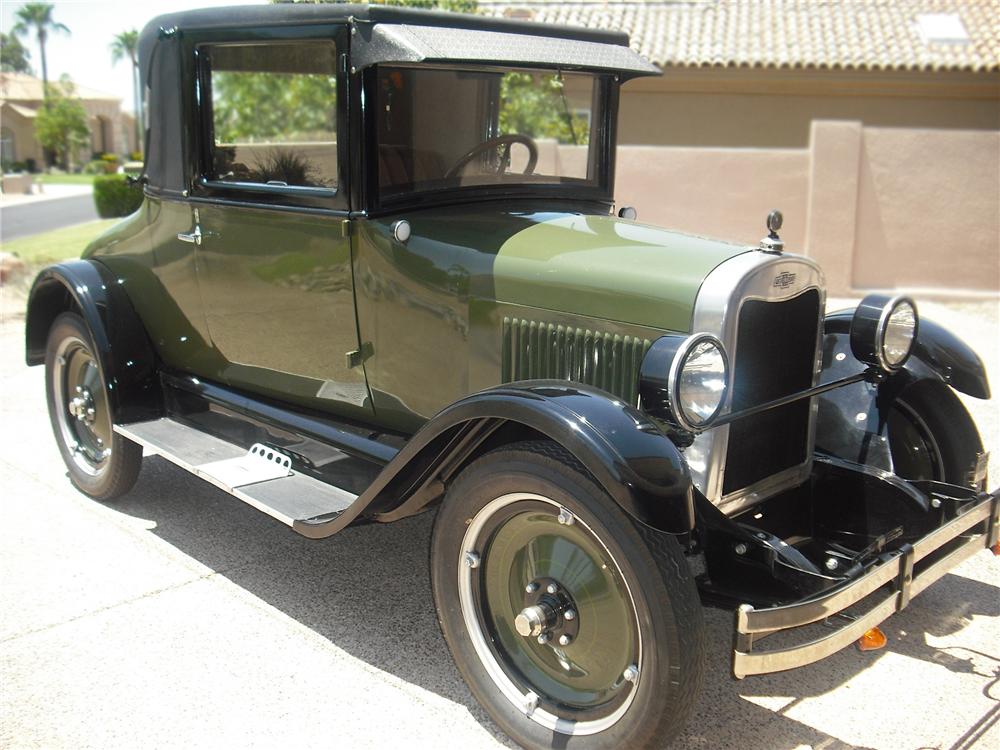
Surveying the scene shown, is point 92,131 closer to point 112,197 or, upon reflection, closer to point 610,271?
point 112,197

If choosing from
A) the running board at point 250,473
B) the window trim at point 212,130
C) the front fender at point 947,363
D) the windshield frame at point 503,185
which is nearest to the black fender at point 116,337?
the running board at point 250,473

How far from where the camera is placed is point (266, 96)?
24625 mm

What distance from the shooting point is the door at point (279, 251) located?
3.34m

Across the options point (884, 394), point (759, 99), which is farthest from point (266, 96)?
point (884, 394)

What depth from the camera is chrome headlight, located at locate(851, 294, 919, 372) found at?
3197 millimetres

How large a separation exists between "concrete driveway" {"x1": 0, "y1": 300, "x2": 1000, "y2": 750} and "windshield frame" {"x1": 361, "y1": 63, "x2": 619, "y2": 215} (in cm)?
146

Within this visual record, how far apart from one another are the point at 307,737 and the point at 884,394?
2338 mm

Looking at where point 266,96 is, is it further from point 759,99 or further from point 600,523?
point 600,523

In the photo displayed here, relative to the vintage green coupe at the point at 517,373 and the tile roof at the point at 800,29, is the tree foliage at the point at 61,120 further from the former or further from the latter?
the vintage green coupe at the point at 517,373

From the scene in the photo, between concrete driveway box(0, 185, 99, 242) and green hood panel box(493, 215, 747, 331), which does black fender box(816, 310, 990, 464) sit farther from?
concrete driveway box(0, 185, 99, 242)

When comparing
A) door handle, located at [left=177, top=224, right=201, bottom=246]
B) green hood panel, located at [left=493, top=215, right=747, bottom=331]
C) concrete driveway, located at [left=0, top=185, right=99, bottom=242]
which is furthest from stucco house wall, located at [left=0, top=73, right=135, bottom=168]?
green hood panel, located at [left=493, top=215, right=747, bottom=331]

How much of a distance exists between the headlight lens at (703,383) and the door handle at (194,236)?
220 cm

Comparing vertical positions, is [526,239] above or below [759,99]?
below

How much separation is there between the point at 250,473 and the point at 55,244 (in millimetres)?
12972
